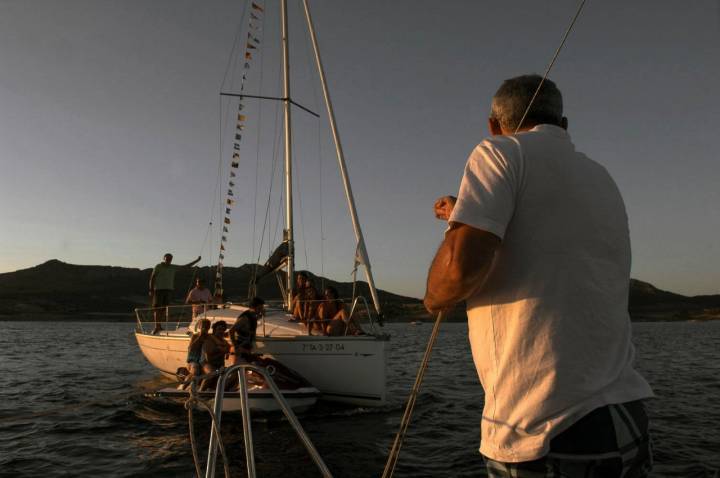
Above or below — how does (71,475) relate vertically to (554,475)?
below

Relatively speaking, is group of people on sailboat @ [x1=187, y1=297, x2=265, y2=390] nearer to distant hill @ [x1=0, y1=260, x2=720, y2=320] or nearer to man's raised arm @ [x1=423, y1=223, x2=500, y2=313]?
man's raised arm @ [x1=423, y1=223, x2=500, y2=313]

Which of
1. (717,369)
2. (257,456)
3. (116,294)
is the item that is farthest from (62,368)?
(116,294)

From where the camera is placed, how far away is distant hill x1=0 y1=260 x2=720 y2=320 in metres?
101

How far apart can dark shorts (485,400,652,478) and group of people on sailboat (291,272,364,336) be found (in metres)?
9.78

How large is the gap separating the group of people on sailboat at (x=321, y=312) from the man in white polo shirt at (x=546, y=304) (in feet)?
31.9

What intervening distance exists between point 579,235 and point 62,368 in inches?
987

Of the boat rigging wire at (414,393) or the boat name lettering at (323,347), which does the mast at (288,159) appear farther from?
the boat rigging wire at (414,393)

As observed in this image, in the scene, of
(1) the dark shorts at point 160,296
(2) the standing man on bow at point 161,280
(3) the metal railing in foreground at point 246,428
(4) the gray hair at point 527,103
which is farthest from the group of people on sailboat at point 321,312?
(4) the gray hair at point 527,103

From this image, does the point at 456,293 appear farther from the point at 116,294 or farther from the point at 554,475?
the point at 116,294

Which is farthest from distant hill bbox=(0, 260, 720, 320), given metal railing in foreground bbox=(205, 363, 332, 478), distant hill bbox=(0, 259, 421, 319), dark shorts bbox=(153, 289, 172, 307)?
metal railing in foreground bbox=(205, 363, 332, 478)

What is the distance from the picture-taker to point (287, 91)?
16391 mm

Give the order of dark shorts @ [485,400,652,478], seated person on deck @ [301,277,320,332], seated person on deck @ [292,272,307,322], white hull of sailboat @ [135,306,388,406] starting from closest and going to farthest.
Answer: dark shorts @ [485,400,652,478] < white hull of sailboat @ [135,306,388,406] < seated person on deck @ [301,277,320,332] < seated person on deck @ [292,272,307,322]

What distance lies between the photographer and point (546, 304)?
157 cm

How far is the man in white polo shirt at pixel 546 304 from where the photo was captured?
1532 mm
